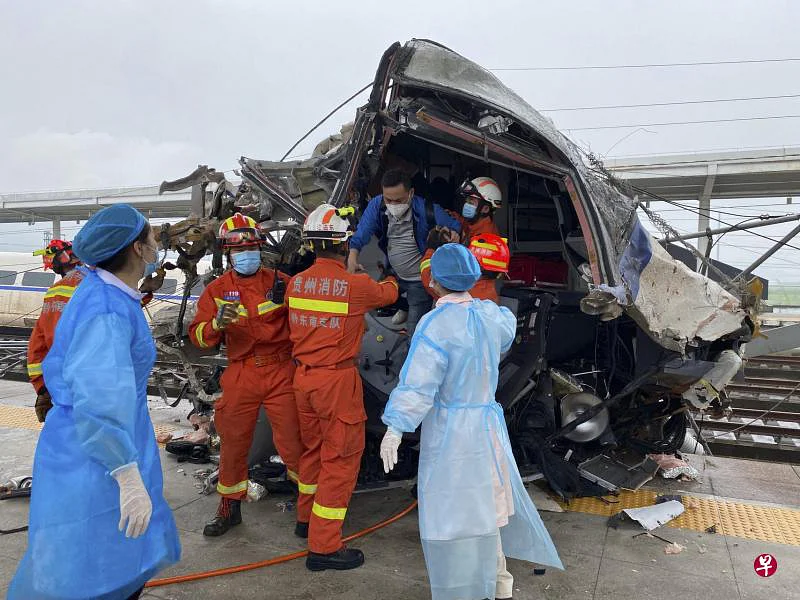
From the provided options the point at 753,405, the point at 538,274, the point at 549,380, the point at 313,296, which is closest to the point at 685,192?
the point at 753,405

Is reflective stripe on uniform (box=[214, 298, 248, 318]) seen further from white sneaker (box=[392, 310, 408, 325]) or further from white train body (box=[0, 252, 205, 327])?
white train body (box=[0, 252, 205, 327])

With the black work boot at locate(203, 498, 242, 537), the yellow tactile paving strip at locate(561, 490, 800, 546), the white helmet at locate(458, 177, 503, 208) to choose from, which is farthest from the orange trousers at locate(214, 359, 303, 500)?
the yellow tactile paving strip at locate(561, 490, 800, 546)

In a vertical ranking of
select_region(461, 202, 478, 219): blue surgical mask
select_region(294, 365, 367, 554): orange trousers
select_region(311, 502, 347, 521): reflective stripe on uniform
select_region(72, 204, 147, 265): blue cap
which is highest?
select_region(461, 202, 478, 219): blue surgical mask

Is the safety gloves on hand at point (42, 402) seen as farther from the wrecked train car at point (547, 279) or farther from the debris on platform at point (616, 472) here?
the debris on platform at point (616, 472)

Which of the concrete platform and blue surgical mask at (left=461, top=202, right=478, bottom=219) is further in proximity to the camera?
blue surgical mask at (left=461, top=202, right=478, bottom=219)

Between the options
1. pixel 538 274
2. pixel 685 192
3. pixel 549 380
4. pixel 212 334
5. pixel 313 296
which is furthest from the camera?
pixel 685 192

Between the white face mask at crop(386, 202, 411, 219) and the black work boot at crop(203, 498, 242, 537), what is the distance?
8.03ft

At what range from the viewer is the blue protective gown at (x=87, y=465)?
2197 mm

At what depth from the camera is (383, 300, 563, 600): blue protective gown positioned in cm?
296

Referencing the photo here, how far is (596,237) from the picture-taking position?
12.3ft

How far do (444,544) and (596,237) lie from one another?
6.84 ft

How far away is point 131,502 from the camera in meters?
2.23

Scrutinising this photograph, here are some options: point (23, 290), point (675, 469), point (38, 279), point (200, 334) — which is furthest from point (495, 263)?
point (23, 290)

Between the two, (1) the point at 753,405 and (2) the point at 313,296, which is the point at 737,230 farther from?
(1) the point at 753,405
